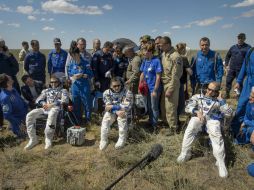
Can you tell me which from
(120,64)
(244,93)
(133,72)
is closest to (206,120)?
(244,93)

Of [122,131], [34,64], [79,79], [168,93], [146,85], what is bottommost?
[122,131]

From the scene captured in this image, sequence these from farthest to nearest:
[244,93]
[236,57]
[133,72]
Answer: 1. [236,57]
2. [133,72]
3. [244,93]

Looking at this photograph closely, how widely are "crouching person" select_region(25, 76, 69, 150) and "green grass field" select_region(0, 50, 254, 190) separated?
24cm

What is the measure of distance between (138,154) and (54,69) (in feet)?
13.5

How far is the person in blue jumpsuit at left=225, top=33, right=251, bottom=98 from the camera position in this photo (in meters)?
9.22

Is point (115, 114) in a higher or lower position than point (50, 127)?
higher

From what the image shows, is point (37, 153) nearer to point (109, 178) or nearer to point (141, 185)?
point (109, 178)

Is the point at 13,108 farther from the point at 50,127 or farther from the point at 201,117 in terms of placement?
the point at 201,117

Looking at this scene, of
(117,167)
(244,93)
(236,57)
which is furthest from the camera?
(236,57)

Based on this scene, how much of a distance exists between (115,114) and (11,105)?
254cm

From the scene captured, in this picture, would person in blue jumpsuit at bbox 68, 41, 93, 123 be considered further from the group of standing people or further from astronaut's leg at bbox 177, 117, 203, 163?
astronaut's leg at bbox 177, 117, 203, 163

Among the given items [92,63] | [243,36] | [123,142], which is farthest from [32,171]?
[243,36]

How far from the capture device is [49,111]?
671cm

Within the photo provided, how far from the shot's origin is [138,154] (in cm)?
569
